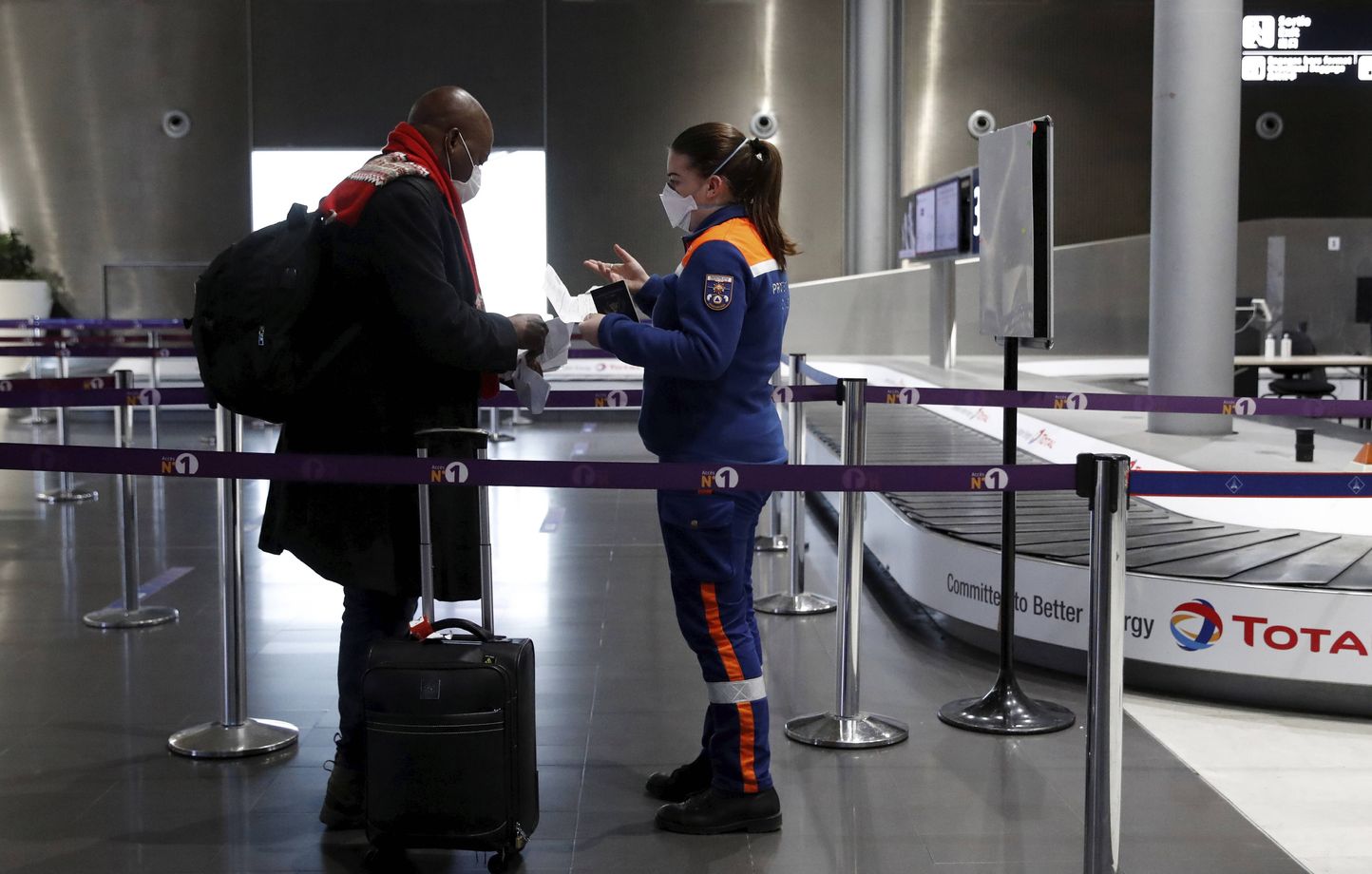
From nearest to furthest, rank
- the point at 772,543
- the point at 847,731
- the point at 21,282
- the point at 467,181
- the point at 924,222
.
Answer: the point at 467,181, the point at 847,731, the point at 772,543, the point at 924,222, the point at 21,282

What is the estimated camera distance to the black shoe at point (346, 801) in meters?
3.19

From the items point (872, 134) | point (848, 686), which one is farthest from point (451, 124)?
point (872, 134)

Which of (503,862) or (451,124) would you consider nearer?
(503,862)

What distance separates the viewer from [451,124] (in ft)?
10.1

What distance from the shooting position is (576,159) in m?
17.8

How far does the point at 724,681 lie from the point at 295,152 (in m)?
15.8

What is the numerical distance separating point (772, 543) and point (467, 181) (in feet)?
13.1

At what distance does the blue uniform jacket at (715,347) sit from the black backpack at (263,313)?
63 centimetres

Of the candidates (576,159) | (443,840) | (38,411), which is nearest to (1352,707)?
(443,840)

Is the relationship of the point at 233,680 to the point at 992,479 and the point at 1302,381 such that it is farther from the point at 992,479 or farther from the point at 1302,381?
the point at 1302,381

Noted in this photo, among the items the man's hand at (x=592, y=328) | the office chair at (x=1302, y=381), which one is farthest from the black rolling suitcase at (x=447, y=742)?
the office chair at (x=1302, y=381)

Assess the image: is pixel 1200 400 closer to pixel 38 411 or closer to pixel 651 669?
pixel 651 669

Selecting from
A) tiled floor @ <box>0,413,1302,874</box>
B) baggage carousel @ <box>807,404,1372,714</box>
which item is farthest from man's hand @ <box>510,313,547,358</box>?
baggage carousel @ <box>807,404,1372,714</box>

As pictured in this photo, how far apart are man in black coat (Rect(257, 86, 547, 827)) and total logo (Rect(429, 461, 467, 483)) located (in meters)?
0.13
